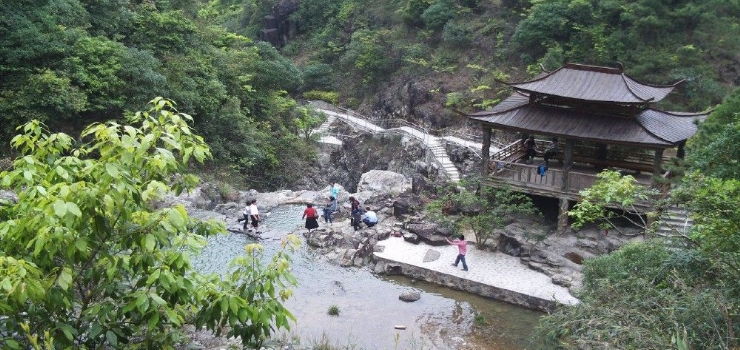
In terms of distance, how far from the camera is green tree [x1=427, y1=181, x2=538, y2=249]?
57.4 ft

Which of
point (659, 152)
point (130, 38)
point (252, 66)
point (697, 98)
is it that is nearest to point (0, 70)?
point (130, 38)

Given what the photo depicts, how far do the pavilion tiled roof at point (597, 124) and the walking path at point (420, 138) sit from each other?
19.0 ft

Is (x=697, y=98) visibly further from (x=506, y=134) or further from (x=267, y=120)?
(x=267, y=120)

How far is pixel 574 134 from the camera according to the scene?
17938 mm

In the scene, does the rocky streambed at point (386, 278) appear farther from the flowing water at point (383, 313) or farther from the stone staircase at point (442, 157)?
the stone staircase at point (442, 157)

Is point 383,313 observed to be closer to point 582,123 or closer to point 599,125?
point 582,123

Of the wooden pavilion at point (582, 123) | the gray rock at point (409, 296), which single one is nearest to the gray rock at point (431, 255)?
the gray rock at point (409, 296)

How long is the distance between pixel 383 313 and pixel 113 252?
29.5 feet

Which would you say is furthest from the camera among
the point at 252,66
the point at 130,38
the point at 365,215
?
the point at 252,66

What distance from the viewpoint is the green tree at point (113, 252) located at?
454 centimetres

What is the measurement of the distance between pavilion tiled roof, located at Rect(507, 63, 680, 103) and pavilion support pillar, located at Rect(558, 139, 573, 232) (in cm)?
155

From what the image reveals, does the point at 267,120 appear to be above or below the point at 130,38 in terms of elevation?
below

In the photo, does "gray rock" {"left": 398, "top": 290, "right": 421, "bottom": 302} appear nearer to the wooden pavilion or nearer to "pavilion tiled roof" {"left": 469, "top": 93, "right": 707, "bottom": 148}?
the wooden pavilion

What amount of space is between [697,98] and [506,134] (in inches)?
339
